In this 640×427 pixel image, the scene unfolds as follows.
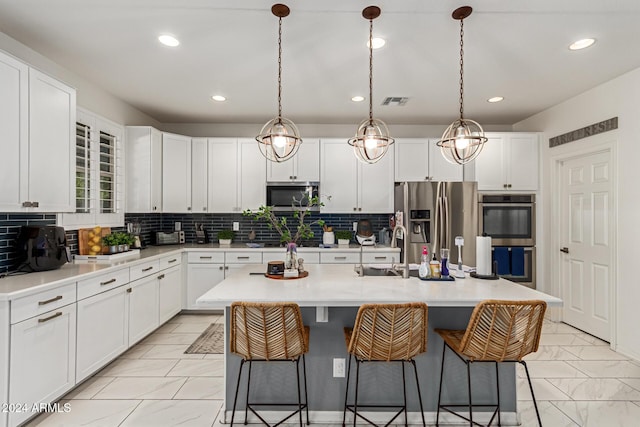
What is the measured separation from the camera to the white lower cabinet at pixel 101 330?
8.54 feet

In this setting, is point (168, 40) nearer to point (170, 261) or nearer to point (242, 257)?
point (170, 261)

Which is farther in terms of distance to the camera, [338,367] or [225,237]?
[225,237]

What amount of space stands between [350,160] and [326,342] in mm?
3026

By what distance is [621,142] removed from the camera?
11.2 feet

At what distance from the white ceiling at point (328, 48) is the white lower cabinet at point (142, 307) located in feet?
6.66

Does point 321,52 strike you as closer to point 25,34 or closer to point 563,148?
point 25,34

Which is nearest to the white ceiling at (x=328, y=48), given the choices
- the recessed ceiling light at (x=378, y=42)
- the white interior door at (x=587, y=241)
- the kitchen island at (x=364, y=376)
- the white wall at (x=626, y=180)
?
the recessed ceiling light at (x=378, y=42)

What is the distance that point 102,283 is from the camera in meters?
2.83

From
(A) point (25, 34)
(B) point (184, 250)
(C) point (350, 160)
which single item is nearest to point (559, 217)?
(C) point (350, 160)

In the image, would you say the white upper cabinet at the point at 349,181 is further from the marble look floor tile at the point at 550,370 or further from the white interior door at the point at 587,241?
the marble look floor tile at the point at 550,370

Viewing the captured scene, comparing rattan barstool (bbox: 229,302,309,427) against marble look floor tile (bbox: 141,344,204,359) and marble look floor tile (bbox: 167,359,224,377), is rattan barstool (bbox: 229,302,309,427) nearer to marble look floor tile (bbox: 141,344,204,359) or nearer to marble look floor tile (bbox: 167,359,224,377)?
marble look floor tile (bbox: 167,359,224,377)

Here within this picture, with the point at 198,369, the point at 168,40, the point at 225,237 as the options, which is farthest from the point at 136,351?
the point at 168,40

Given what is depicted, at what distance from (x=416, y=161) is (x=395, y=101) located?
1.02 meters

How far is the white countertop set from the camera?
1.99 meters
